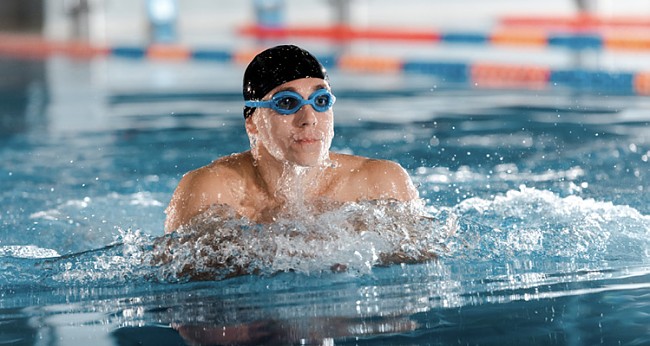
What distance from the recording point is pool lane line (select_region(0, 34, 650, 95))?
8.16 m

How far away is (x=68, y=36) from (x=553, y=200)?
46.0ft

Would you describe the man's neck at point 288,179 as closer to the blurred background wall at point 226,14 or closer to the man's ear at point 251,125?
the man's ear at point 251,125

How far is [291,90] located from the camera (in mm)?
2973

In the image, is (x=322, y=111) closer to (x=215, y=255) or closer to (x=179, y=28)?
(x=215, y=255)

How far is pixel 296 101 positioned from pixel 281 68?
0.13 meters

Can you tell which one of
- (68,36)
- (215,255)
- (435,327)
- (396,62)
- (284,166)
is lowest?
(435,327)

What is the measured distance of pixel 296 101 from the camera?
2945mm

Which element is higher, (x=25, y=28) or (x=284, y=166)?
(x=25, y=28)

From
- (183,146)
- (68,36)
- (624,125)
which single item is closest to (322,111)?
(183,146)

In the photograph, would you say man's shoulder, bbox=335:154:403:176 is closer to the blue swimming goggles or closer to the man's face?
the man's face

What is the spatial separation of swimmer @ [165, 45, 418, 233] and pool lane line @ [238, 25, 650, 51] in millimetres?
6911

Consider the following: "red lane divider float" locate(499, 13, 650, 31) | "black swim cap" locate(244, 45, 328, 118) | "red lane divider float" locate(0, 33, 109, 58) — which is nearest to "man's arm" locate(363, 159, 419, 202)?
"black swim cap" locate(244, 45, 328, 118)

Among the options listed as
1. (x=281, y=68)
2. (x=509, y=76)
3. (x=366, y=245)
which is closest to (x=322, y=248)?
(x=366, y=245)

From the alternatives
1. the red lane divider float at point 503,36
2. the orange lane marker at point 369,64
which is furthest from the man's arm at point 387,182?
the orange lane marker at point 369,64
